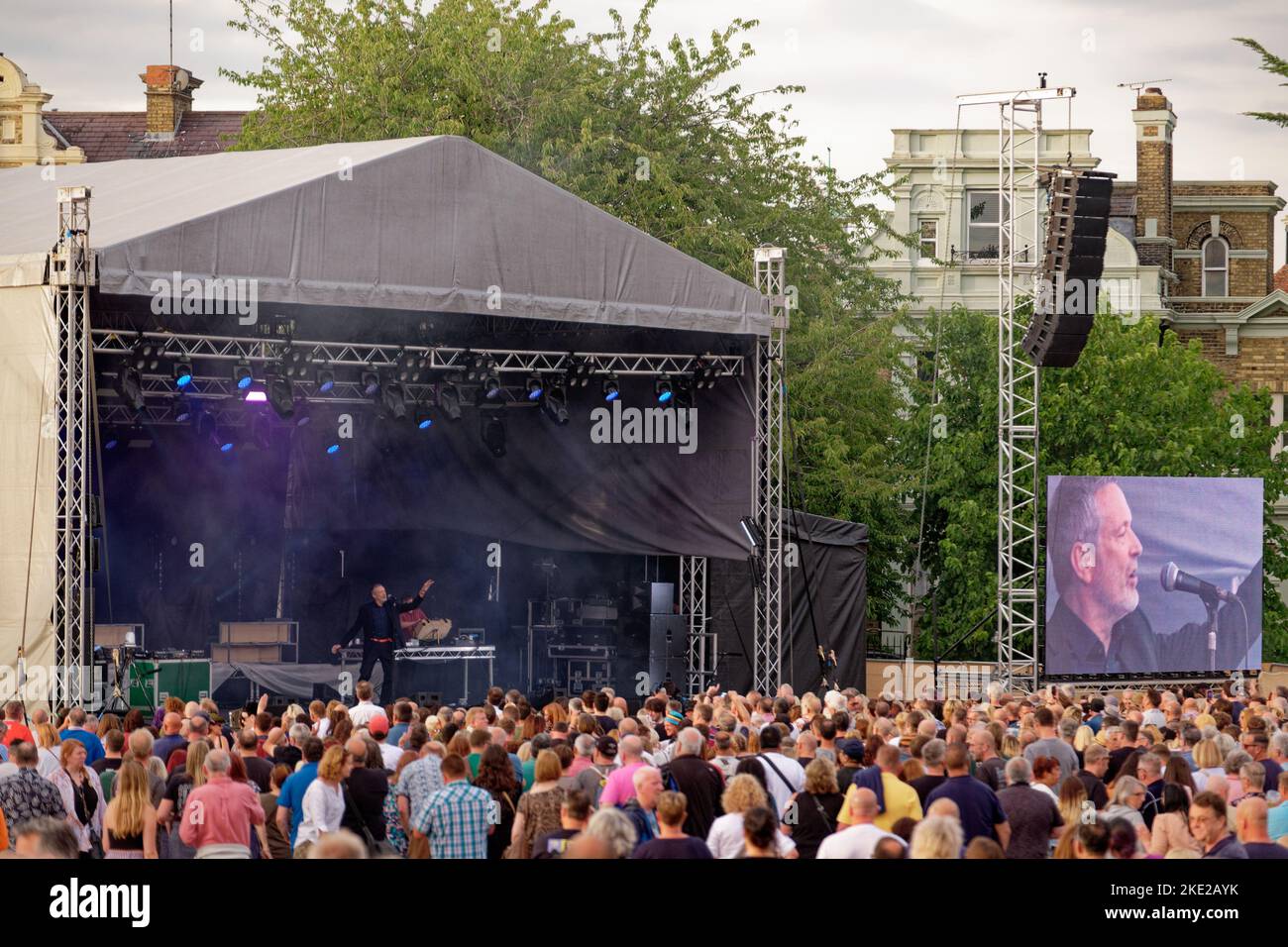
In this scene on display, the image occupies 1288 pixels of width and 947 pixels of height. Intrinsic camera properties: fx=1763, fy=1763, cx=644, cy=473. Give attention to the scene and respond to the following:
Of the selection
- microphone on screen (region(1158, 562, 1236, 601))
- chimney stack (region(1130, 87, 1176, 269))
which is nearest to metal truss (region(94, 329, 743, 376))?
microphone on screen (region(1158, 562, 1236, 601))

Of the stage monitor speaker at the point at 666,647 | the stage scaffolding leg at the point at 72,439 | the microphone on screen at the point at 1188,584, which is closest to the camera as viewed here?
the stage scaffolding leg at the point at 72,439

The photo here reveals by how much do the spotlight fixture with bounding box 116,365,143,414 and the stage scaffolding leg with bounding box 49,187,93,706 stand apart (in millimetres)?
1994

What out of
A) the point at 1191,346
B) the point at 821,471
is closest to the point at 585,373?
the point at 821,471

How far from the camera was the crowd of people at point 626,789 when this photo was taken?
7.79 metres

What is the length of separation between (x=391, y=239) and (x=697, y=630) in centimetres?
768

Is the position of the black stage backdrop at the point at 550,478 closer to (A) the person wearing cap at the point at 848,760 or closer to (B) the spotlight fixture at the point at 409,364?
(B) the spotlight fixture at the point at 409,364

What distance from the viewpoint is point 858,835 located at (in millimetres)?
7453

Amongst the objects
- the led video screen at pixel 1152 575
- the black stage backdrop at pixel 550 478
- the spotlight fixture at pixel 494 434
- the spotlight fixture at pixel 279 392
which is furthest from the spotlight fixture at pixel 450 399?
the led video screen at pixel 1152 575

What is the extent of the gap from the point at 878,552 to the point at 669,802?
78.0 ft

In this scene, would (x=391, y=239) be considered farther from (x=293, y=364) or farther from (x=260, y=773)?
(x=260, y=773)

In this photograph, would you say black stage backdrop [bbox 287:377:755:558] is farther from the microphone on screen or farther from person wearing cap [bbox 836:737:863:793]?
person wearing cap [bbox 836:737:863:793]

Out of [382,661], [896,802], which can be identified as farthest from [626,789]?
[382,661]

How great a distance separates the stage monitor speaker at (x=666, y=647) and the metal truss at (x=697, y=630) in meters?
0.28

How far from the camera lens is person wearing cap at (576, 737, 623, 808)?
32.5ft
